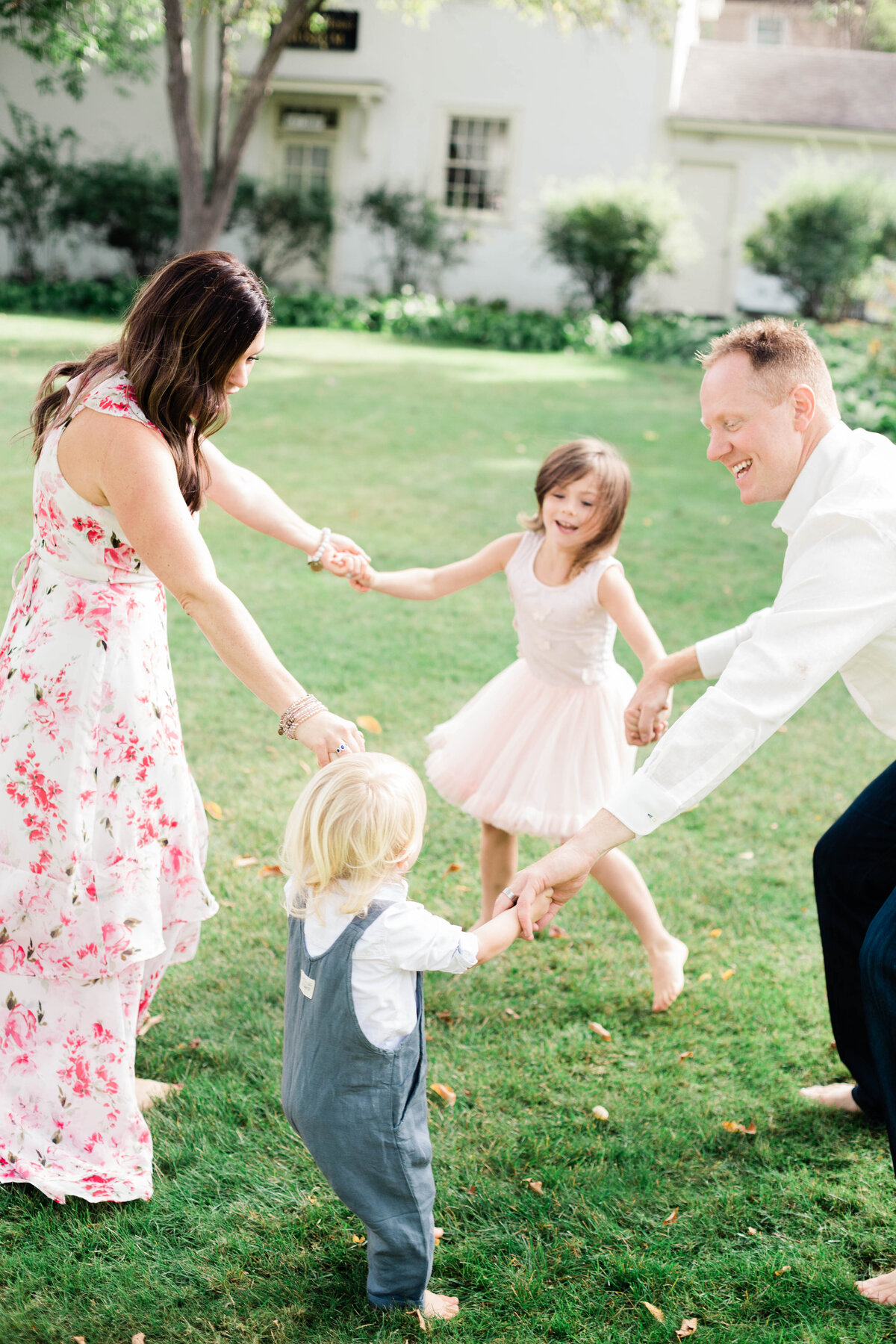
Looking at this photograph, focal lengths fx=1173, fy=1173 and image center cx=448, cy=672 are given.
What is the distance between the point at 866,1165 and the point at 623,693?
1.53 metres

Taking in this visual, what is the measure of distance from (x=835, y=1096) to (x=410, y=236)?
19558 mm

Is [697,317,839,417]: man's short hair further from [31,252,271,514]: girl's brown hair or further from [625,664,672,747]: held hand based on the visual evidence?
[31,252,271,514]: girl's brown hair

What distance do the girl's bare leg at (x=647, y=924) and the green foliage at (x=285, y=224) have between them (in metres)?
19.0

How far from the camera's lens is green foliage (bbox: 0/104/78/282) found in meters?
19.6

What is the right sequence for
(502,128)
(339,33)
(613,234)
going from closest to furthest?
(613,234)
(339,33)
(502,128)

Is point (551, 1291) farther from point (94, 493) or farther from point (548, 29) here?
point (548, 29)

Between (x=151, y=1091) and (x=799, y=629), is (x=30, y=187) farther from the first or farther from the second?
(x=799, y=629)

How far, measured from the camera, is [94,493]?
8.46 ft

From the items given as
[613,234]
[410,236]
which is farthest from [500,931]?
[410,236]

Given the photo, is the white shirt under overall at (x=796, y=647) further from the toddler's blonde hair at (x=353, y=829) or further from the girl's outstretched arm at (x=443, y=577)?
the girl's outstretched arm at (x=443, y=577)

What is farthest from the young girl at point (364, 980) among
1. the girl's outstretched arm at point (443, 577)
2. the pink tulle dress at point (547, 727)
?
the girl's outstretched arm at point (443, 577)

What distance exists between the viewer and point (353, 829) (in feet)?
7.36

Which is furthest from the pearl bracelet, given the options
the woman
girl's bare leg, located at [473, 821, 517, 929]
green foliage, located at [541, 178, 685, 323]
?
green foliage, located at [541, 178, 685, 323]

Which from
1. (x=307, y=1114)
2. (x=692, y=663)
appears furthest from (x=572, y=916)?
(x=307, y=1114)
